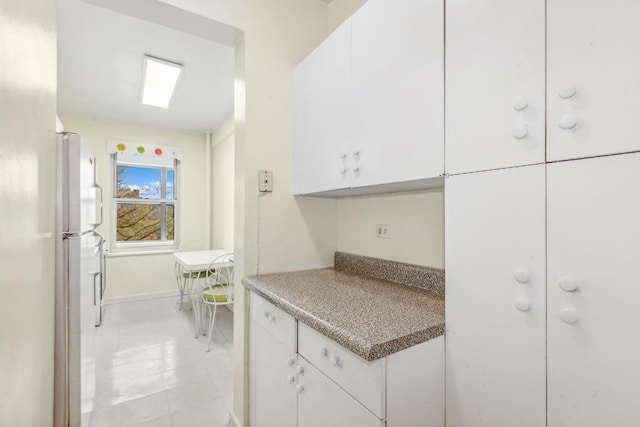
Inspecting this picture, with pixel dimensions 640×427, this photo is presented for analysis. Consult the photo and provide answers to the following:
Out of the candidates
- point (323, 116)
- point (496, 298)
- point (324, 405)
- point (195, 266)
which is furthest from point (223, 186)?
point (496, 298)

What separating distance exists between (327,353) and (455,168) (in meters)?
0.72

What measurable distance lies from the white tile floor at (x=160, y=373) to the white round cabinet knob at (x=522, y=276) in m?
1.86

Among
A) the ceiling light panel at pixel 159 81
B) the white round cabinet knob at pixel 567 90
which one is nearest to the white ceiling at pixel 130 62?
the ceiling light panel at pixel 159 81

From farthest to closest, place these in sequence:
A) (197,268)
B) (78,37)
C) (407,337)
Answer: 1. (197,268)
2. (78,37)
3. (407,337)

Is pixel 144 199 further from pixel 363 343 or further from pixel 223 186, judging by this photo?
pixel 363 343

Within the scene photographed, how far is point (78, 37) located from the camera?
2.13m

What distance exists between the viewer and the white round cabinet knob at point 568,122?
66 cm

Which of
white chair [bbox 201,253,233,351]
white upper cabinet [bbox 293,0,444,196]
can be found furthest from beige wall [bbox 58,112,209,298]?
white upper cabinet [bbox 293,0,444,196]

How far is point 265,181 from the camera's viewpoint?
1660mm

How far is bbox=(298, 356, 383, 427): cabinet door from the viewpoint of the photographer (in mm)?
856

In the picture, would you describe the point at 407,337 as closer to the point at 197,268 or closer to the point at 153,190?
the point at 197,268

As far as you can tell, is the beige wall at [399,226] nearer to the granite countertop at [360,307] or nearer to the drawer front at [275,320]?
the granite countertop at [360,307]

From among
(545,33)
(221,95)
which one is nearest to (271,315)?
(545,33)

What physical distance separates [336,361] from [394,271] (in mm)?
687
